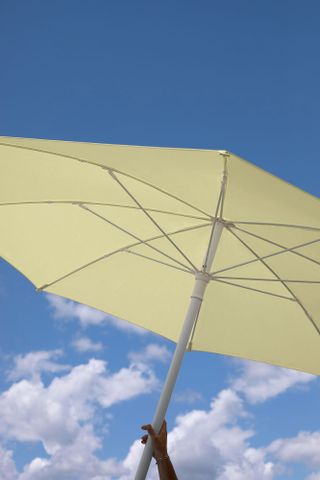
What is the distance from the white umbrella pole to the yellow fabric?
0.66 feet

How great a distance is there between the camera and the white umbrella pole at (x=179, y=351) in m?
5.07

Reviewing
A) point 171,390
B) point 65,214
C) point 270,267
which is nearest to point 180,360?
point 171,390

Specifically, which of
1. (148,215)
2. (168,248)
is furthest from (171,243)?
(148,215)

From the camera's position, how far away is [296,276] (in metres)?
6.36

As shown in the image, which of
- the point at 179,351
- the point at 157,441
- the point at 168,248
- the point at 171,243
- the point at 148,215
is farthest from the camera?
the point at 168,248

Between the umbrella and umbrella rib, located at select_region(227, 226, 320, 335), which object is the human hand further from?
umbrella rib, located at select_region(227, 226, 320, 335)

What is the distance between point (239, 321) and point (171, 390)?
1.72 meters

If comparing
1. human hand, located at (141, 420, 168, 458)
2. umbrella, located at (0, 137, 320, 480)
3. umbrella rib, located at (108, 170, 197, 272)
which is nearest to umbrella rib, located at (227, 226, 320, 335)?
umbrella, located at (0, 137, 320, 480)

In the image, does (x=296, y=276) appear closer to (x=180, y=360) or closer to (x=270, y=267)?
(x=270, y=267)

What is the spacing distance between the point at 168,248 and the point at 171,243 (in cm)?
25

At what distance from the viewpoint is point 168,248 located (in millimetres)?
6594

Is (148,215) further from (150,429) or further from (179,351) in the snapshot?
(150,429)

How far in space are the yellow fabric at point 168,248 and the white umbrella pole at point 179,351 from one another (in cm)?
20

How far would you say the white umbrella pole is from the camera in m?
5.07
